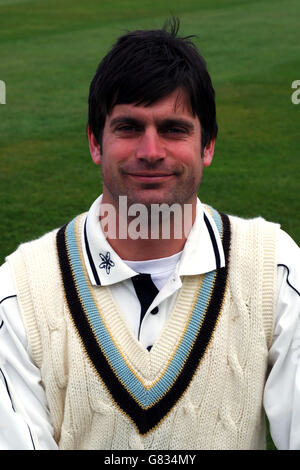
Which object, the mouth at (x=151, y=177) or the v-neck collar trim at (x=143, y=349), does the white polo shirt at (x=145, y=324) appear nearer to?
the v-neck collar trim at (x=143, y=349)

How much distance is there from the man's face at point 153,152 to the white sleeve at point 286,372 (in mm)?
477

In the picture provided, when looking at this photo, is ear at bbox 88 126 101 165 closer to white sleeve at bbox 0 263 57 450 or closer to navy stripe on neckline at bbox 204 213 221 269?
navy stripe on neckline at bbox 204 213 221 269

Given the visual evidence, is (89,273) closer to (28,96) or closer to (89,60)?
(28,96)

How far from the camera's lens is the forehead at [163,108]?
2318mm

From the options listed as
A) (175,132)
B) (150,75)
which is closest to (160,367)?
(175,132)

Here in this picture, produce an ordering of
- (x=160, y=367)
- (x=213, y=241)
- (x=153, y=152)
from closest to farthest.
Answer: (x=153, y=152), (x=160, y=367), (x=213, y=241)

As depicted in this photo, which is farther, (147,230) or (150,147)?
(147,230)

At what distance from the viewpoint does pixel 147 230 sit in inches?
96.2

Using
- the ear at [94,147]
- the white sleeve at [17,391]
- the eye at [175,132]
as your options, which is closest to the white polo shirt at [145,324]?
the white sleeve at [17,391]

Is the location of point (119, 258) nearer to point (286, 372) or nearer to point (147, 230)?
Answer: point (147, 230)

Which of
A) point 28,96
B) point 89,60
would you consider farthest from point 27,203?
point 89,60

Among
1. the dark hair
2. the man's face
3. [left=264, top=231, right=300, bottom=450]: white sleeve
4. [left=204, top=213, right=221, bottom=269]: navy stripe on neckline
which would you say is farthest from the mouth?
[left=264, top=231, right=300, bottom=450]: white sleeve

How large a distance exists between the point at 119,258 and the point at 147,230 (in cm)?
14

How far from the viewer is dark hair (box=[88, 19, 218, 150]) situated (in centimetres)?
234
